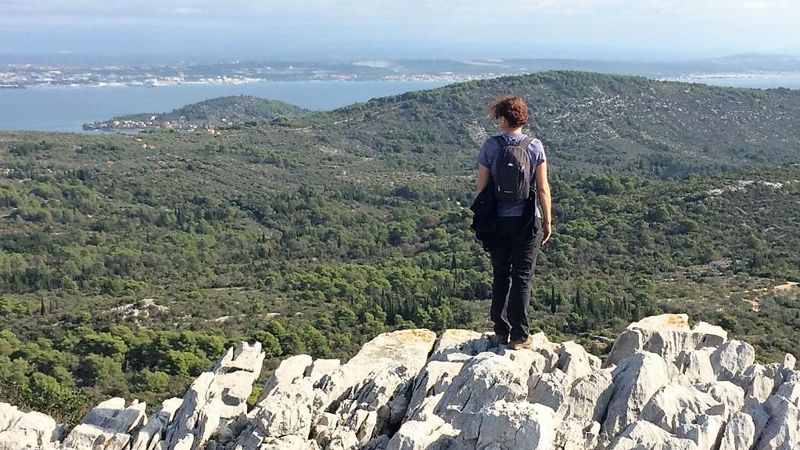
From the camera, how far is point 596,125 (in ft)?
324

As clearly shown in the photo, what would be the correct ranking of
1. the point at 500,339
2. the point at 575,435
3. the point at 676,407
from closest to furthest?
the point at 575,435 < the point at 676,407 < the point at 500,339

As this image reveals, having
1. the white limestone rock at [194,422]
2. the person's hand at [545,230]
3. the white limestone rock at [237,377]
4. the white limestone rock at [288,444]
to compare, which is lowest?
the white limestone rock at [237,377]

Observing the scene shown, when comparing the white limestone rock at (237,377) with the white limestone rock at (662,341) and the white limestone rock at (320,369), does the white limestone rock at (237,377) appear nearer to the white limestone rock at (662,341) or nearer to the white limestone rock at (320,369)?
the white limestone rock at (320,369)

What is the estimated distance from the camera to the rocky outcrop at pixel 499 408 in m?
6.16

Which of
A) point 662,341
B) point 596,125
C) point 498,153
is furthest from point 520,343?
point 596,125

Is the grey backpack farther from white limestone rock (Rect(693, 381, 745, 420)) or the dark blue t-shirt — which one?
white limestone rock (Rect(693, 381, 745, 420))

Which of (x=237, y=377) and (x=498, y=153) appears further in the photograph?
(x=237, y=377)

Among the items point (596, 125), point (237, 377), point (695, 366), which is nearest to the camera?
point (695, 366)

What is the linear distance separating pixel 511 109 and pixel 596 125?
96545 millimetres

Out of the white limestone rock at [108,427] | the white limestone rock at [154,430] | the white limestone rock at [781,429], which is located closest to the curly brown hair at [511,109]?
the white limestone rock at [781,429]

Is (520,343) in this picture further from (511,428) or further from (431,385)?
(511,428)

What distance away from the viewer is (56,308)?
31.7 m

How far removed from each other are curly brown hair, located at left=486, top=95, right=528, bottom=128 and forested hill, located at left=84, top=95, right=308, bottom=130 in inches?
5033

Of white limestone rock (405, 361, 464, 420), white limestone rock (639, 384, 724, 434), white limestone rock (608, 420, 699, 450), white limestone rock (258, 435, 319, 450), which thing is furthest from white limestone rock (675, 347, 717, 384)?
white limestone rock (258, 435, 319, 450)
